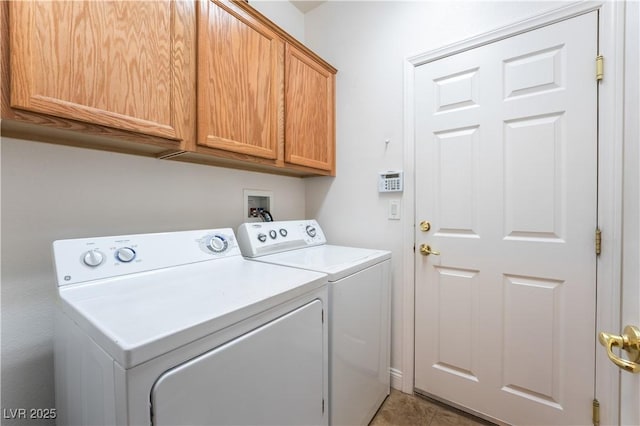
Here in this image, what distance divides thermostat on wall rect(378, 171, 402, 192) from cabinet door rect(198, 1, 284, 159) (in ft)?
2.44

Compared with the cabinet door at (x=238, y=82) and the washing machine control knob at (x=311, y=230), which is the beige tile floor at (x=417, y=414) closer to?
the washing machine control knob at (x=311, y=230)

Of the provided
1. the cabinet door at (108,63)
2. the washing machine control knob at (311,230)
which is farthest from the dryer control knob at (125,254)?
the washing machine control knob at (311,230)

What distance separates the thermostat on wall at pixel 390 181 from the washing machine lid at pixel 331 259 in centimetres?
45

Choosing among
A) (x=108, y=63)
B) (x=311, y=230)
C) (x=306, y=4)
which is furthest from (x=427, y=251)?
(x=306, y=4)

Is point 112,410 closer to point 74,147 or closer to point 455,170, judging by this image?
point 74,147

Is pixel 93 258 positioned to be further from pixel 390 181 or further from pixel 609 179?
pixel 609 179

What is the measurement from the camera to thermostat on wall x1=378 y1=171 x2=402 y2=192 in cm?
178

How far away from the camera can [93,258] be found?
0.97m

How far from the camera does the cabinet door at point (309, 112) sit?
168 cm

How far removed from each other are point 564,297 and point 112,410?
5.93ft

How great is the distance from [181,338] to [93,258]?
2.06 feet

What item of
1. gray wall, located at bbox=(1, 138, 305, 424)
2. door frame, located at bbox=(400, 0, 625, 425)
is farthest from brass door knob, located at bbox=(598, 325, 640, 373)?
gray wall, located at bbox=(1, 138, 305, 424)

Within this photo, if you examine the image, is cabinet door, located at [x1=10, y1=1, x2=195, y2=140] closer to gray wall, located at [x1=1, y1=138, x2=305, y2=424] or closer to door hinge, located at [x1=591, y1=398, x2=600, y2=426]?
gray wall, located at [x1=1, y1=138, x2=305, y2=424]

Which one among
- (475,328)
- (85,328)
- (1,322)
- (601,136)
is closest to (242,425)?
(85,328)
